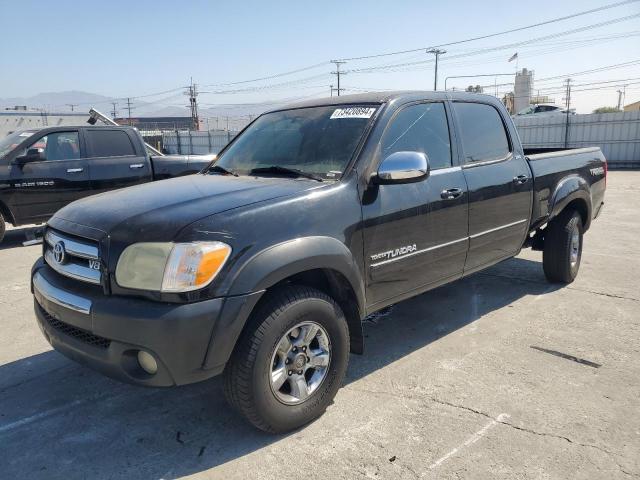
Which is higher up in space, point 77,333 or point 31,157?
point 31,157

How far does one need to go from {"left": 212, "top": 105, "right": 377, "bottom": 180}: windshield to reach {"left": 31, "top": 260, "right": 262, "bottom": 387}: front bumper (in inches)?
47.5

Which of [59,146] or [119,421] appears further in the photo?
[59,146]

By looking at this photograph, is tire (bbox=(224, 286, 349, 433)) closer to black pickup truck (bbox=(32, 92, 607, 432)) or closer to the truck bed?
black pickup truck (bbox=(32, 92, 607, 432))

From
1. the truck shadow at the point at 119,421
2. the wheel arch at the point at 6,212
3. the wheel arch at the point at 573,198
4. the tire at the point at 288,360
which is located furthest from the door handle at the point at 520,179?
the wheel arch at the point at 6,212

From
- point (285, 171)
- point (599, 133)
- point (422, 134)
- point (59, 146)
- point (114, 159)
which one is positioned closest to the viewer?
point (285, 171)

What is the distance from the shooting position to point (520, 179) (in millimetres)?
4480

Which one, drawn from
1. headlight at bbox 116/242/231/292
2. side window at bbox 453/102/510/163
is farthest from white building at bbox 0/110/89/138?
headlight at bbox 116/242/231/292

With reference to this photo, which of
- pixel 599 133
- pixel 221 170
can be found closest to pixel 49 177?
pixel 221 170

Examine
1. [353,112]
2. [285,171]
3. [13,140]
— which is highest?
[353,112]

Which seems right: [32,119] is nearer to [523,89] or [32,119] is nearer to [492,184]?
[523,89]

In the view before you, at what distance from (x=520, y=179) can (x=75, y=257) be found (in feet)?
11.7

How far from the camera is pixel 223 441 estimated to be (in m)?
2.79

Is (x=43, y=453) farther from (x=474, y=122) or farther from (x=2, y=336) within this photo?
(x=474, y=122)

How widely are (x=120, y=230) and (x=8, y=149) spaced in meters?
6.59
